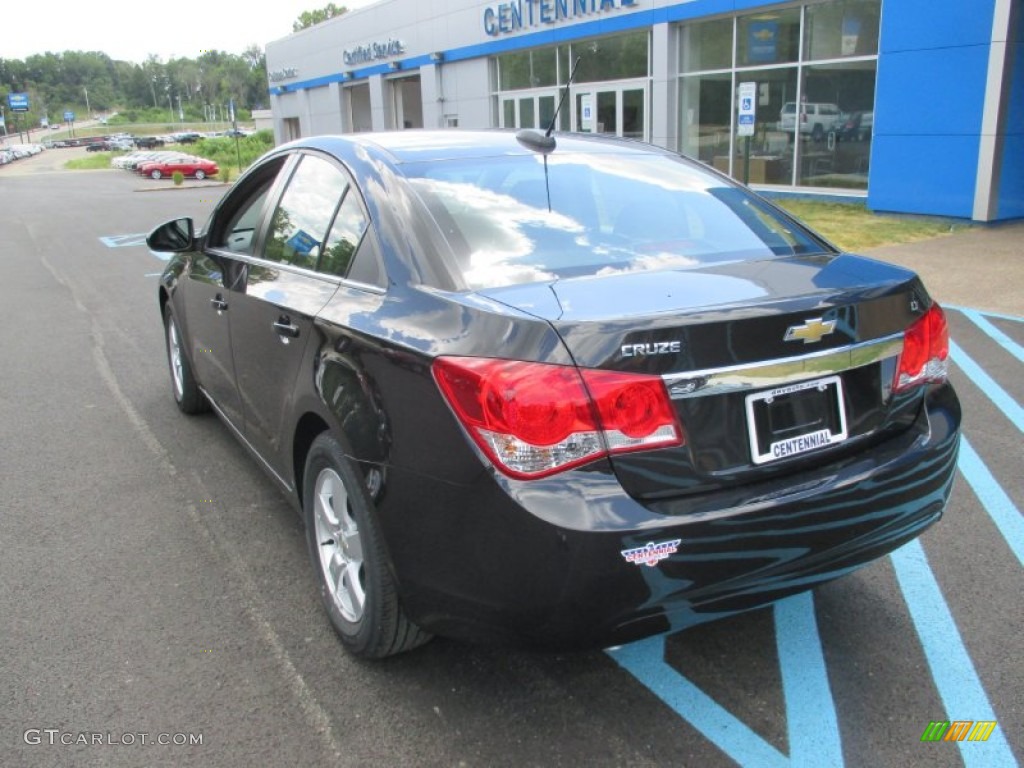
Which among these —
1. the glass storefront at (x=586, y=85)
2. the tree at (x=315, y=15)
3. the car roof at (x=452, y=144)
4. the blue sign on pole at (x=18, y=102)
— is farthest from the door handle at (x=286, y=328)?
the blue sign on pole at (x=18, y=102)

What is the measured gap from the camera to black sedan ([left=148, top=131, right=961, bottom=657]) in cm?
218

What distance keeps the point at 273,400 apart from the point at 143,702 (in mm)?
1172

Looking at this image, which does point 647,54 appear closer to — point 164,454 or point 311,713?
point 164,454

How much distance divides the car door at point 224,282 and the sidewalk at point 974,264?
6878 mm

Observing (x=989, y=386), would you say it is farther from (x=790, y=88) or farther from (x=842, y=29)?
(x=790, y=88)

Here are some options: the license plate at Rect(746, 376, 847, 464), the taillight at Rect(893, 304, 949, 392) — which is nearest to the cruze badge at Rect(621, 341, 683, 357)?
the license plate at Rect(746, 376, 847, 464)

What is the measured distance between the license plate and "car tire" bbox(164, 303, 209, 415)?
374cm

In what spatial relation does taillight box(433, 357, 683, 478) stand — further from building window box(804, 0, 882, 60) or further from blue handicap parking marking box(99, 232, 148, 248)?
building window box(804, 0, 882, 60)

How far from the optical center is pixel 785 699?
2.68 m

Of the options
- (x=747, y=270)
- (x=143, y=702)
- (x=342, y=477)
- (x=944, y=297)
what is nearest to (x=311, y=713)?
(x=143, y=702)

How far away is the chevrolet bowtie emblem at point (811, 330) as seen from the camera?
235 centimetres

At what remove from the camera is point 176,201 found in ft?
90.3

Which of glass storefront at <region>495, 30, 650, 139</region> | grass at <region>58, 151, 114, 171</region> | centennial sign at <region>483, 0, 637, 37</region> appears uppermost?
centennial sign at <region>483, 0, 637, 37</region>

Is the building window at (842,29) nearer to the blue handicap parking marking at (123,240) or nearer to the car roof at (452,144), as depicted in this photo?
the blue handicap parking marking at (123,240)
